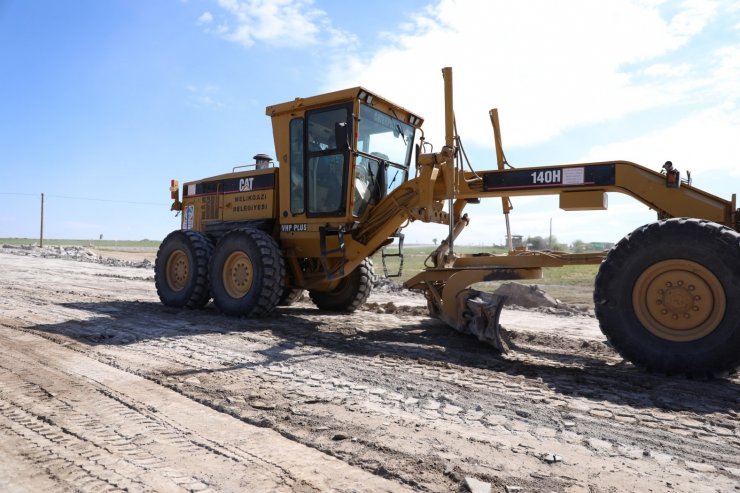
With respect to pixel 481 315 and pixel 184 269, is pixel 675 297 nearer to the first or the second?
pixel 481 315

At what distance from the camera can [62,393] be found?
3.80 m

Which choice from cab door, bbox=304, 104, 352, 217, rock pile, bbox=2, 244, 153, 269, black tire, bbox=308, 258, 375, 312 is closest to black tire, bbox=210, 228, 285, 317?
cab door, bbox=304, 104, 352, 217

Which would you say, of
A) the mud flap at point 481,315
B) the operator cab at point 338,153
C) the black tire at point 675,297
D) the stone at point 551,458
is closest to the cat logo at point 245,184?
the operator cab at point 338,153

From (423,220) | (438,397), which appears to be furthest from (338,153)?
(438,397)

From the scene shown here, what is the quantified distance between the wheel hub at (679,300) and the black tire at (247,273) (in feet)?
15.1

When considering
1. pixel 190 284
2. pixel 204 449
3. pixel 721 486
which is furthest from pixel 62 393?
pixel 190 284

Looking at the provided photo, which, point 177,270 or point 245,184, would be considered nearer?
point 245,184

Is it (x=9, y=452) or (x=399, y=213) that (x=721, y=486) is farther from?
(x=399, y=213)

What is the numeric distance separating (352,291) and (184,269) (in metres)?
2.81

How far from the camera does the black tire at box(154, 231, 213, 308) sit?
27.5 feet

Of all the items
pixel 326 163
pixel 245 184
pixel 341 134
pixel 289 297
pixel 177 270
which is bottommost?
pixel 289 297

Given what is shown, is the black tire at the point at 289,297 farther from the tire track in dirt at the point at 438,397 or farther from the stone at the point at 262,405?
the stone at the point at 262,405

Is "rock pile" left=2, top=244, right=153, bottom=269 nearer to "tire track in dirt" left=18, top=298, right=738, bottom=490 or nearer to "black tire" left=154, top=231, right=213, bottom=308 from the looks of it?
"black tire" left=154, top=231, right=213, bottom=308

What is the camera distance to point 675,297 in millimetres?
4438
